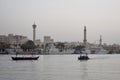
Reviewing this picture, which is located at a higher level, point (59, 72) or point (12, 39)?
Result: point (12, 39)

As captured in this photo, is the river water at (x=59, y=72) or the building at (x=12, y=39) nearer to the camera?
the river water at (x=59, y=72)

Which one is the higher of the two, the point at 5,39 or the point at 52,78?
the point at 5,39

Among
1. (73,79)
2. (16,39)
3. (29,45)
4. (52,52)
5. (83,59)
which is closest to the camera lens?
(73,79)

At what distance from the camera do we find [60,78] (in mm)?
31000

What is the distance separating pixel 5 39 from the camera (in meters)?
197

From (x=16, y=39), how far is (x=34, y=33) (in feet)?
97.4

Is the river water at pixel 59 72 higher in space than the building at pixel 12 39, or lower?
lower

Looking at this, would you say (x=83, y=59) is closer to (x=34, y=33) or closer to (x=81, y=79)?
(x=81, y=79)

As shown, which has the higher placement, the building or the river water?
the building

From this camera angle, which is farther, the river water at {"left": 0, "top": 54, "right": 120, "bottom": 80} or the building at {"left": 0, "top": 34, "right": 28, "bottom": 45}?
the building at {"left": 0, "top": 34, "right": 28, "bottom": 45}

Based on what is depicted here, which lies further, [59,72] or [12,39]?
[12,39]

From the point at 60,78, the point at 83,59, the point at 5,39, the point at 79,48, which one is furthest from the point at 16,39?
the point at 60,78

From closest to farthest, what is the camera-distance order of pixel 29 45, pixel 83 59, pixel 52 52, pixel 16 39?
pixel 83 59 → pixel 29 45 → pixel 52 52 → pixel 16 39

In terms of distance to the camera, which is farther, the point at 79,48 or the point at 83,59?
the point at 79,48
